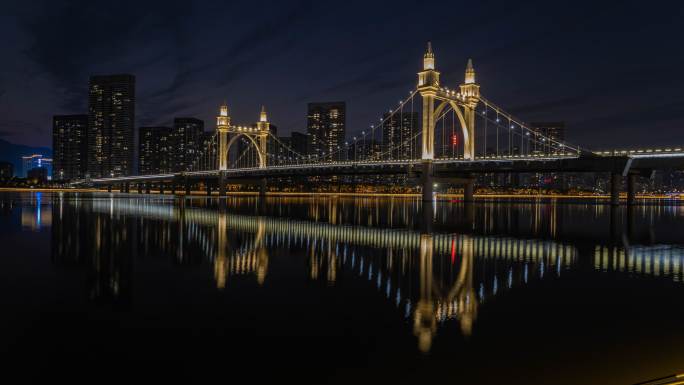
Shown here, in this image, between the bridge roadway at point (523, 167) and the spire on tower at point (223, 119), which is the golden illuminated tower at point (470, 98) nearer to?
the bridge roadway at point (523, 167)

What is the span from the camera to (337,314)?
866 centimetres

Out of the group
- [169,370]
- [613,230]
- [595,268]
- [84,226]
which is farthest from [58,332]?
[613,230]

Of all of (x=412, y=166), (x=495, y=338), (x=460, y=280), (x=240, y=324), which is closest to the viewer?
(x=495, y=338)

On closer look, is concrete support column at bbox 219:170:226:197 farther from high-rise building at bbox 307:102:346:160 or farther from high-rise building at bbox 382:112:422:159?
high-rise building at bbox 307:102:346:160

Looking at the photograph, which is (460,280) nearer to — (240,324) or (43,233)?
(240,324)

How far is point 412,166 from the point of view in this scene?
59.4 meters

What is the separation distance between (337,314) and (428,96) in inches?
2120

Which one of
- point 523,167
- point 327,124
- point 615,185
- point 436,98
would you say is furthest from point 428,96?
point 327,124

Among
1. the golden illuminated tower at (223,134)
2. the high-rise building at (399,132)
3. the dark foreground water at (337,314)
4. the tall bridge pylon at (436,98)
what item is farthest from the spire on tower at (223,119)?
the dark foreground water at (337,314)

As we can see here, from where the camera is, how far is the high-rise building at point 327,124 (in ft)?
550

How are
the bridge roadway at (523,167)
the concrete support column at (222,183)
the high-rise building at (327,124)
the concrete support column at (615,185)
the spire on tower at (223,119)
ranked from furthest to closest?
the high-rise building at (327,124)
the spire on tower at (223,119)
the concrete support column at (222,183)
the concrete support column at (615,185)
the bridge roadway at (523,167)

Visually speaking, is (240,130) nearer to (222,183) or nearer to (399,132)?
(222,183)

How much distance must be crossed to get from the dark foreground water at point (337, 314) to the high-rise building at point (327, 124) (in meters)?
151

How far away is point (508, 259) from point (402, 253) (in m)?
3.56
